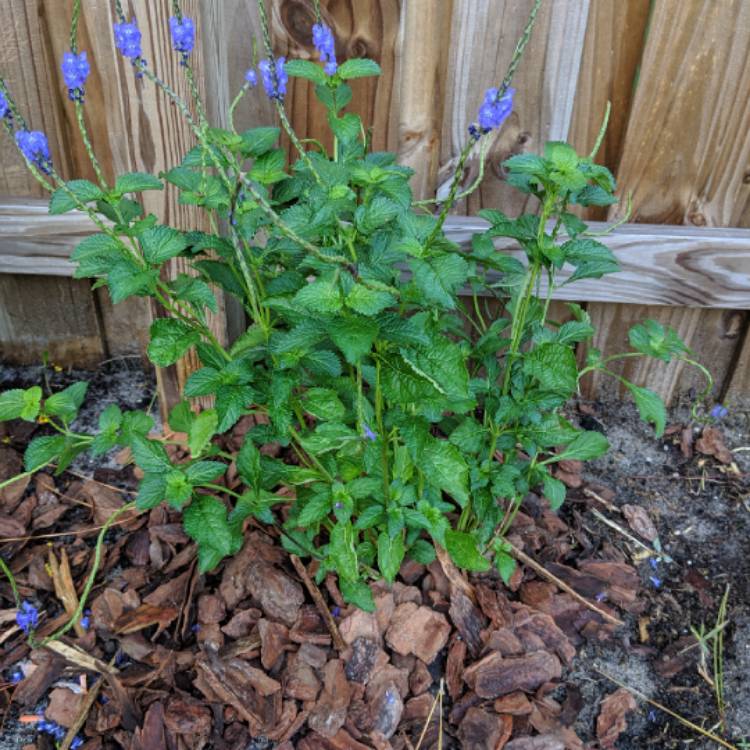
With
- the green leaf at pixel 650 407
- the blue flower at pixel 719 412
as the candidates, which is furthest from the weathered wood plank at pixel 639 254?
the green leaf at pixel 650 407

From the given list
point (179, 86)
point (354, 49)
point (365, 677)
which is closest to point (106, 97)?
point (179, 86)

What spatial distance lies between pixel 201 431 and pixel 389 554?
498mm

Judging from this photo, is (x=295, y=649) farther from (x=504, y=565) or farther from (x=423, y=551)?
(x=504, y=565)

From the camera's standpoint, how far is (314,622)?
73.4 inches

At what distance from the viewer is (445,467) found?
4.76 feet

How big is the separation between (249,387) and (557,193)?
695mm

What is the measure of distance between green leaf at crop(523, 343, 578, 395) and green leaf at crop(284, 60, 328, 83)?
68 centimetres

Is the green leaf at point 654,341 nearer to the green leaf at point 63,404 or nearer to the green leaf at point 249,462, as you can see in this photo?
the green leaf at point 249,462

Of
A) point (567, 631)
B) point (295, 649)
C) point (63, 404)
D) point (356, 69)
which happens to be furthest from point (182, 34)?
point (567, 631)

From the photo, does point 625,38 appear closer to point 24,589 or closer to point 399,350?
point 399,350

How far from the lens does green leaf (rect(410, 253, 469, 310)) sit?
4.01ft

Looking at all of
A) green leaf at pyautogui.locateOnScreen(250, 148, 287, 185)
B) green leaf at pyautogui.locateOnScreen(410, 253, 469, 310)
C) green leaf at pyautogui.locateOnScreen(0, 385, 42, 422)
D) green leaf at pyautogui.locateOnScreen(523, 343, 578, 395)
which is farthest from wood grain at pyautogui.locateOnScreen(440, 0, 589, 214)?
green leaf at pyautogui.locateOnScreen(0, 385, 42, 422)

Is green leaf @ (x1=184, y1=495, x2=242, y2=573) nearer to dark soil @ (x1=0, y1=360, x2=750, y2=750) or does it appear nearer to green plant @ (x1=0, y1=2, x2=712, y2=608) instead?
green plant @ (x1=0, y1=2, x2=712, y2=608)

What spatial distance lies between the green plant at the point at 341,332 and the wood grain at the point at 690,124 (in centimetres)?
68
